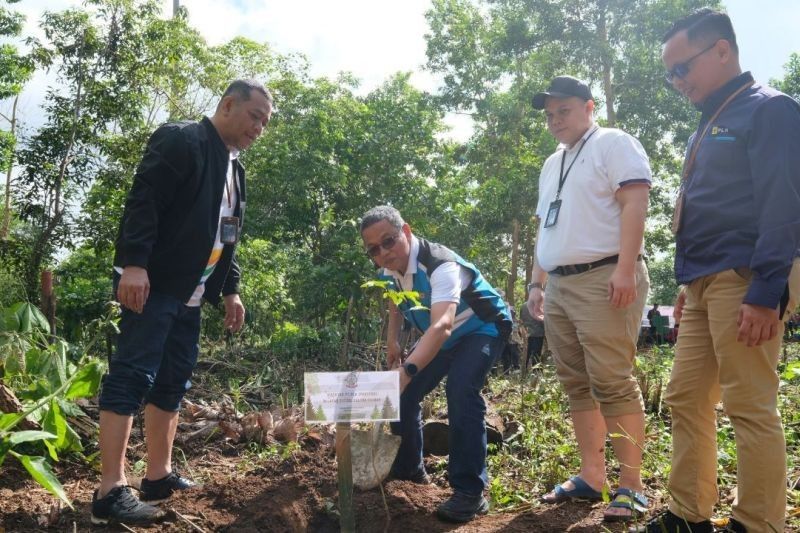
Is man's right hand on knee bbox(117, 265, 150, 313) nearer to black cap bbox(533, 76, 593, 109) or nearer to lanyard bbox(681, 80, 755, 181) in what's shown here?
black cap bbox(533, 76, 593, 109)

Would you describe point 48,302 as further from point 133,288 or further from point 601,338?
point 601,338

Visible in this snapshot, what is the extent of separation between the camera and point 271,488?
3434 mm

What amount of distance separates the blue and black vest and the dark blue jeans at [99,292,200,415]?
1.02 meters

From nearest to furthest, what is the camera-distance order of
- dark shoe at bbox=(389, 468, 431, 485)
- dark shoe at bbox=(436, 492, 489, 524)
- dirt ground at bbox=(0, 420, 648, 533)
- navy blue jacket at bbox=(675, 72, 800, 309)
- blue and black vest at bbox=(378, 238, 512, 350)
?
navy blue jacket at bbox=(675, 72, 800, 309)
dirt ground at bbox=(0, 420, 648, 533)
dark shoe at bbox=(436, 492, 489, 524)
blue and black vest at bbox=(378, 238, 512, 350)
dark shoe at bbox=(389, 468, 431, 485)

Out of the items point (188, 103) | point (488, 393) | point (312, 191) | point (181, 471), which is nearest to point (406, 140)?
point (312, 191)

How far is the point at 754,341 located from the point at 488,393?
4.33m

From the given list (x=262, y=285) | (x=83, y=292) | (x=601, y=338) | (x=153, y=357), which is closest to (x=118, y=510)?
(x=153, y=357)

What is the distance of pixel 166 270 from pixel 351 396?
1092mm

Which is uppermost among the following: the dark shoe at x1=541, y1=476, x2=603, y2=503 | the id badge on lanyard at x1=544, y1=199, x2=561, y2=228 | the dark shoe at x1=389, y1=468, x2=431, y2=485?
the id badge on lanyard at x1=544, y1=199, x2=561, y2=228

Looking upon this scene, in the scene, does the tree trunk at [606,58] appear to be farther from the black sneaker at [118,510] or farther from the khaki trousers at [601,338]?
the black sneaker at [118,510]

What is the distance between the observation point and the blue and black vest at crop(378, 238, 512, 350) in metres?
3.32

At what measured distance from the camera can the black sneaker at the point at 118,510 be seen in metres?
2.86

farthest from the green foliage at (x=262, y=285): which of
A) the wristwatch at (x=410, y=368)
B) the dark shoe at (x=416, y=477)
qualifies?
the wristwatch at (x=410, y=368)

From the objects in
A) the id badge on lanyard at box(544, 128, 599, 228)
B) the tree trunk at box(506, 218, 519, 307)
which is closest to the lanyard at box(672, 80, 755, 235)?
the id badge on lanyard at box(544, 128, 599, 228)
